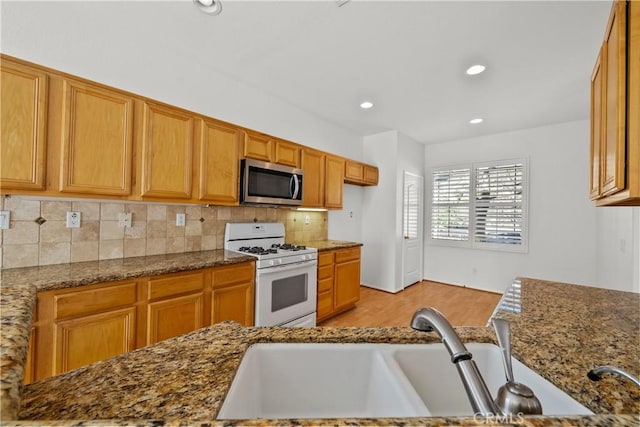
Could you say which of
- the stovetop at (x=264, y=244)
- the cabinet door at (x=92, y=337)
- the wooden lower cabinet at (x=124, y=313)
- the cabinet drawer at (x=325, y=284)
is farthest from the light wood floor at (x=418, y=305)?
the cabinet door at (x=92, y=337)

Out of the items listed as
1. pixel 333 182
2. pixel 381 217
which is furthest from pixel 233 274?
pixel 381 217

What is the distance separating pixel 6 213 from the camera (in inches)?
66.6

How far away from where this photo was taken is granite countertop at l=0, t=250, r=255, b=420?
1.48ft

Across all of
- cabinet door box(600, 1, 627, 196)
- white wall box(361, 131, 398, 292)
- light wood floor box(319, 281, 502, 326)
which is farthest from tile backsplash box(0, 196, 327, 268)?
cabinet door box(600, 1, 627, 196)

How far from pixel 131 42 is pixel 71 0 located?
387 millimetres

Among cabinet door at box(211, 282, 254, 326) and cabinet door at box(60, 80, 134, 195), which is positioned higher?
cabinet door at box(60, 80, 134, 195)

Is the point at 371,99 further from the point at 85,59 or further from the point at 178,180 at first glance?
the point at 85,59

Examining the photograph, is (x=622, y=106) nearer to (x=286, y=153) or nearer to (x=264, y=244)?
(x=286, y=153)

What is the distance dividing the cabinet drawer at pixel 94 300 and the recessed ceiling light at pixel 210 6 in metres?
1.94

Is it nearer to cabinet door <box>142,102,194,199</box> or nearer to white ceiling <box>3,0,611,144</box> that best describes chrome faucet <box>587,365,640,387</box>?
white ceiling <box>3,0,611,144</box>

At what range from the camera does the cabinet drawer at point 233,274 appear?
7.18 feet

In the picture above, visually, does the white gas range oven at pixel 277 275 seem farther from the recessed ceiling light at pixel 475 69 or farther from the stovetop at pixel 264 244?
the recessed ceiling light at pixel 475 69

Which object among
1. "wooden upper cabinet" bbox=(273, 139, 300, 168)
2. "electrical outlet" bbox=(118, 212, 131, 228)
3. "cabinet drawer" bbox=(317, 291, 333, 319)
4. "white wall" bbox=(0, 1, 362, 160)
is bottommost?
"cabinet drawer" bbox=(317, 291, 333, 319)

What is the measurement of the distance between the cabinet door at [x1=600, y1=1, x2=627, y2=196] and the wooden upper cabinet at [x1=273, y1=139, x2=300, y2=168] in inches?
97.9
